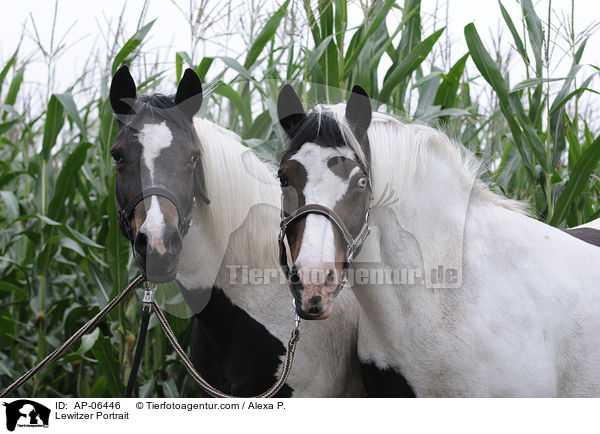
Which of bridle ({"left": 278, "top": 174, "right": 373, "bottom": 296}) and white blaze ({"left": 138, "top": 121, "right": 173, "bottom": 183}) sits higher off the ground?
white blaze ({"left": 138, "top": 121, "right": 173, "bottom": 183})

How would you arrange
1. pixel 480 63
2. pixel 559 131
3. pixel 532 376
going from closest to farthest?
pixel 532 376
pixel 480 63
pixel 559 131

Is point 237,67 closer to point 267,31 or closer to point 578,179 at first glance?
point 267,31

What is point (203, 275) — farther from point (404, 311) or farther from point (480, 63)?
point (480, 63)

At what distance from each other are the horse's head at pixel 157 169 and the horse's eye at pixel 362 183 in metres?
0.58

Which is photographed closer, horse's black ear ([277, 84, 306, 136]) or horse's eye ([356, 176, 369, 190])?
horse's eye ([356, 176, 369, 190])

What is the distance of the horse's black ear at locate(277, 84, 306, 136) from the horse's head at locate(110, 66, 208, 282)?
1.21ft

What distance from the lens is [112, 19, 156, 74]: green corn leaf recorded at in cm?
257

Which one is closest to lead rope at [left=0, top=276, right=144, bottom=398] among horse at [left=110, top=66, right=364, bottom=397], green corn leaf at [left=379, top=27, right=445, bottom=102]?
horse at [left=110, top=66, right=364, bottom=397]

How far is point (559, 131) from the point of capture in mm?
2619

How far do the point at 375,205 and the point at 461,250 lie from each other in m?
0.33

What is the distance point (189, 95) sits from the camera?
6.45 ft

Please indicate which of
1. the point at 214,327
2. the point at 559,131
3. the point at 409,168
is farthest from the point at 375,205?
the point at 559,131

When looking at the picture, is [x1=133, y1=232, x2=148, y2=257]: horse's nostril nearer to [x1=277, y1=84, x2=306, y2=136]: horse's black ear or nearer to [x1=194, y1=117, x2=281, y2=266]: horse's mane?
[x1=194, y1=117, x2=281, y2=266]: horse's mane

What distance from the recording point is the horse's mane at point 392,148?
1.62 metres
